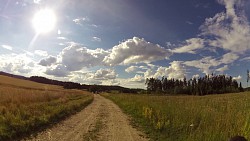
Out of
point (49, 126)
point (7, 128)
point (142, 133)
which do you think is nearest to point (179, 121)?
point (142, 133)

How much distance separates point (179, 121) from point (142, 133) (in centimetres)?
199

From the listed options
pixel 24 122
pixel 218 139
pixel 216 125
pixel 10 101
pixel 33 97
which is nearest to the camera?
pixel 218 139

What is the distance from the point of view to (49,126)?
576 inches

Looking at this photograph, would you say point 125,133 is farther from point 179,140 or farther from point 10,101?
point 10,101

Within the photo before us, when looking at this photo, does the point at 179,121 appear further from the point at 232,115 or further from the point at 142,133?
the point at 232,115

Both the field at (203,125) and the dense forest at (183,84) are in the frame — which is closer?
the field at (203,125)

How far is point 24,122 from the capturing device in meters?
13.1

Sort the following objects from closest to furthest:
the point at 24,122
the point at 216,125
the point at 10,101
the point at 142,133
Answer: the point at 216,125 < the point at 24,122 < the point at 142,133 < the point at 10,101

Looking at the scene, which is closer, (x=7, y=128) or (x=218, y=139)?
(x=218, y=139)

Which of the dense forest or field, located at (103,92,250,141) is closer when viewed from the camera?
field, located at (103,92,250,141)

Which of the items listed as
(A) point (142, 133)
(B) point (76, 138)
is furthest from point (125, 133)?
(B) point (76, 138)

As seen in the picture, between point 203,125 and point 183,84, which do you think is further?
point 183,84

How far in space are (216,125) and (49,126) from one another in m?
8.15

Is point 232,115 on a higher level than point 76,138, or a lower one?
higher
